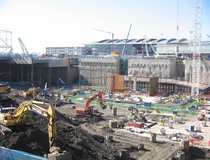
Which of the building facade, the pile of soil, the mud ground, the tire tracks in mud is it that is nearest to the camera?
the pile of soil

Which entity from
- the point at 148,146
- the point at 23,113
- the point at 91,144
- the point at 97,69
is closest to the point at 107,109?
the point at 148,146

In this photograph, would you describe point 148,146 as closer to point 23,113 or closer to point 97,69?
point 23,113

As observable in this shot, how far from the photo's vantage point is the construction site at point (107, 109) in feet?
50.8

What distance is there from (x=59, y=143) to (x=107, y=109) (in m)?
19.1

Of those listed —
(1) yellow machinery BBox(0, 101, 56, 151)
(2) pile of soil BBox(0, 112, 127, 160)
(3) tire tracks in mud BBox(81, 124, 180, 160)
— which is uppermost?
(1) yellow machinery BBox(0, 101, 56, 151)

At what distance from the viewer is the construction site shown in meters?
15.5

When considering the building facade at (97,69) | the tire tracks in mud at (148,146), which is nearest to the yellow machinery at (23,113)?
the tire tracks in mud at (148,146)

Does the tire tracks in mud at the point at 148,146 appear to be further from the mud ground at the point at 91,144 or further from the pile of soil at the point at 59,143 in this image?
the pile of soil at the point at 59,143

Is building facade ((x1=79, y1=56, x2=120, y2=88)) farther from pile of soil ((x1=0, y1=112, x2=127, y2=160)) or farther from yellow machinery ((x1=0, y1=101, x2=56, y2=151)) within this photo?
yellow machinery ((x1=0, y1=101, x2=56, y2=151))

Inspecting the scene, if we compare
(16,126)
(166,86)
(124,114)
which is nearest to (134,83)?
(166,86)

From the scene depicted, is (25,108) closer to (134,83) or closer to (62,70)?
(134,83)

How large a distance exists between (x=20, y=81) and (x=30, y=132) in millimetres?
44753

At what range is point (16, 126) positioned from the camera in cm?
1655

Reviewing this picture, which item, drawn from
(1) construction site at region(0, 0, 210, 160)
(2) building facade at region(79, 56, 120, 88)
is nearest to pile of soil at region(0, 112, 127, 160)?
(1) construction site at region(0, 0, 210, 160)
